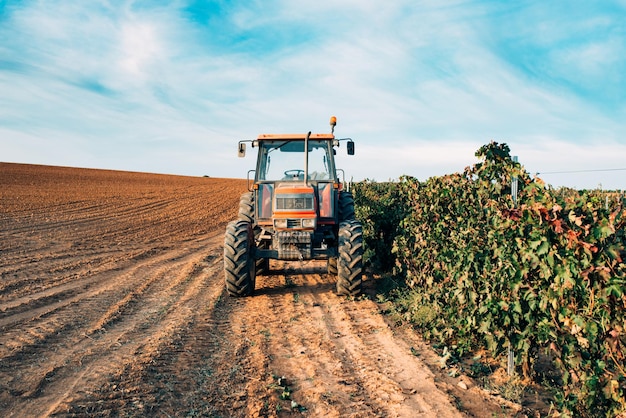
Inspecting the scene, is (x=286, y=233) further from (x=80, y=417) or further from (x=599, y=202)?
(x=599, y=202)

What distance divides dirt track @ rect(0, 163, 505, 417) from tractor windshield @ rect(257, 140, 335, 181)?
6.45ft

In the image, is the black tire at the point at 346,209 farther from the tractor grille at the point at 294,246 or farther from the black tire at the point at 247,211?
the black tire at the point at 247,211

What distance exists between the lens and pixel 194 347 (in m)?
5.23

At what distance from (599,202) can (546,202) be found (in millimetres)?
353

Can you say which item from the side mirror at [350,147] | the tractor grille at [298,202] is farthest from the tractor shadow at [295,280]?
the side mirror at [350,147]

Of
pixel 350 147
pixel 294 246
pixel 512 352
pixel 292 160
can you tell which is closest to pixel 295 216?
pixel 294 246

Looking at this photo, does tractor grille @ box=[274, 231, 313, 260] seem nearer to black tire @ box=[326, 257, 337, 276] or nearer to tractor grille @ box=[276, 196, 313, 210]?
tractor grille @ box=[276, 196, 313, 210]

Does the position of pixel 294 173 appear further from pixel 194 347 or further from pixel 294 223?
pixel 194 347

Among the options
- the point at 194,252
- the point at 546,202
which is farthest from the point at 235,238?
the point at 194,252

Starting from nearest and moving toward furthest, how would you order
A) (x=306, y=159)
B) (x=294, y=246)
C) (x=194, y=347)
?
(x=194, y=347) → (x=294, y=246) → (x=306, y=159)

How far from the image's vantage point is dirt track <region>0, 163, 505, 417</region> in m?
3.88

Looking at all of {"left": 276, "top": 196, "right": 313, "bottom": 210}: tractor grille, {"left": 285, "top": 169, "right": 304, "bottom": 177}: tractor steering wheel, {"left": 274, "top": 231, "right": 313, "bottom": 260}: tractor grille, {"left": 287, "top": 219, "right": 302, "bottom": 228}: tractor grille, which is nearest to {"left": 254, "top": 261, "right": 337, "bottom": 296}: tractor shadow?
{"left": 274, "top": 231, "right": 313, "bottom": 260}: tractor grille

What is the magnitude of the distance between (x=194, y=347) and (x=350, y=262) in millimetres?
2883

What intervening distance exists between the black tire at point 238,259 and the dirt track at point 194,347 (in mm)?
243
